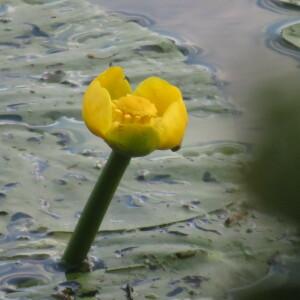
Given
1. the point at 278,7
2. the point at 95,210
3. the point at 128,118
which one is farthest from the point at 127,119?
the point at 278,7

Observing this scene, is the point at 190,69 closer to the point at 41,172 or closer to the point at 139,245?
the point at 41,172

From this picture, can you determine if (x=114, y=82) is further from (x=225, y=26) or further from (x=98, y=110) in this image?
(x=225, y=26)

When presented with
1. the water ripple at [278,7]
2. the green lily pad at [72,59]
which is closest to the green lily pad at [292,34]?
the water ripple at [278,7]

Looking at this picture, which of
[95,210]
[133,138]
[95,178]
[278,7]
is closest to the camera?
[133,138]

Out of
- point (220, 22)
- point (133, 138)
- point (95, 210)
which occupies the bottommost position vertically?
point (220, 22)

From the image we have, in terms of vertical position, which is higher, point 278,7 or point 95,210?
point 95,210

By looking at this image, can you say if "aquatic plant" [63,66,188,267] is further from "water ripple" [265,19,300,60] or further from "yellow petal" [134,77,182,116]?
"water ripple" [265,19,300,60]

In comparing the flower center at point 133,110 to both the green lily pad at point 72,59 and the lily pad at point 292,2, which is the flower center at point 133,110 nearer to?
the green lily pad at point 72,59
